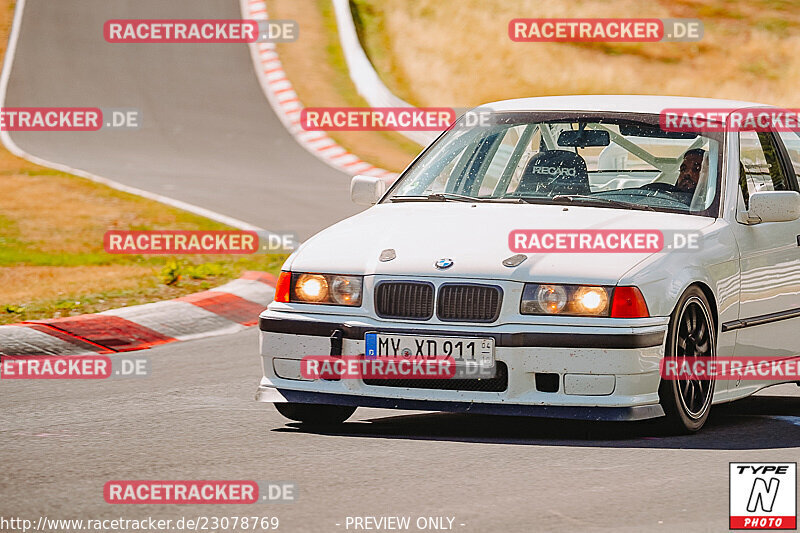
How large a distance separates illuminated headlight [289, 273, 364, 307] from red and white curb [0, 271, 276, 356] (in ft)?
9.97

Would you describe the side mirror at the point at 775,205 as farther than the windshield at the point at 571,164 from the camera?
No

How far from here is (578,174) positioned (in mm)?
8242

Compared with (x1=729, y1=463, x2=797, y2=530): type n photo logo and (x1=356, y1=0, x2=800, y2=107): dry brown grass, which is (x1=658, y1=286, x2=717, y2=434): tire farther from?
(x1=356, y1=0, x2=800, y2=107): dry brown grass

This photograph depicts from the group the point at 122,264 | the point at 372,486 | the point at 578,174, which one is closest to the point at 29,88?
the point at 122,264

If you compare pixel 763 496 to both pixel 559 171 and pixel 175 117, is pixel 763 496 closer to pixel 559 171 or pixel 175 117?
pixel 559 171

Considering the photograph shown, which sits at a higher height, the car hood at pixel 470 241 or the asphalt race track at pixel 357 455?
the car hood at pixel 470 241

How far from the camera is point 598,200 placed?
796 centimetres

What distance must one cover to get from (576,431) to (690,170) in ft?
5.17

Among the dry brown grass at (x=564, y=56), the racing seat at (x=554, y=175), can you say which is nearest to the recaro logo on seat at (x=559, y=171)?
the racing seat at (x=554, y=175)

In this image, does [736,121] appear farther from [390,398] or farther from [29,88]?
A: [29,88]

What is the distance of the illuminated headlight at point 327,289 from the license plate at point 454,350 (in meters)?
0.31

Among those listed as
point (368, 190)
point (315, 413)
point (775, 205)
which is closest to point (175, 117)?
point (368, 190)

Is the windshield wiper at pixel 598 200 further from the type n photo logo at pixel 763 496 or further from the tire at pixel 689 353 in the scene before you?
the type n photo logo at pixel 763 496

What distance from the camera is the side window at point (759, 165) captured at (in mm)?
8297
